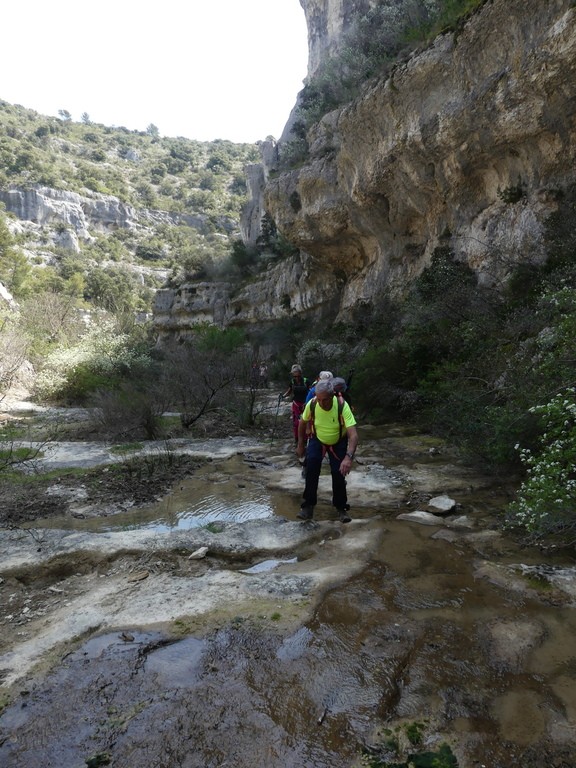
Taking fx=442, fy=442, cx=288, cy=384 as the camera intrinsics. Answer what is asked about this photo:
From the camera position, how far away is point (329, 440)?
507cm

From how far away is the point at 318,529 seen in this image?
4.86m

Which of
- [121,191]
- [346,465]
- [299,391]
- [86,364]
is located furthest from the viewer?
[121,191]

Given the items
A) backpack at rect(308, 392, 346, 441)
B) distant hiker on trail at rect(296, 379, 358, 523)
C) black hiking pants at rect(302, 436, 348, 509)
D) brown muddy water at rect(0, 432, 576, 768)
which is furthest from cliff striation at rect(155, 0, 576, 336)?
brown muddy water at rect(0, 432, 576, 768)

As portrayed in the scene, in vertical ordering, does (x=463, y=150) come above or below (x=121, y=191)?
below

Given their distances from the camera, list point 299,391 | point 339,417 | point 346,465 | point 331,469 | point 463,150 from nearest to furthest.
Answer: point 346,465
point 339,417
point 331,469
point 299,391
point 463,150

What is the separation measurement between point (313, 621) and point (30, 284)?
49861mm

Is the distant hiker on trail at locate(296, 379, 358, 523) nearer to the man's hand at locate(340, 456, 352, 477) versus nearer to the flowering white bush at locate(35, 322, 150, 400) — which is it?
the man's hand at locate(340, 456, 352, 477)

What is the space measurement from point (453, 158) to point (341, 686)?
1617 centimetres

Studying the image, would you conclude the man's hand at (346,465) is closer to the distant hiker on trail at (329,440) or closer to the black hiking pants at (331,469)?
the distant hiker on trail at (329,440)

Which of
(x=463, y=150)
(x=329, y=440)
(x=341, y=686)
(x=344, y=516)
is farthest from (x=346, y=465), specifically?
(x=463, y=150)

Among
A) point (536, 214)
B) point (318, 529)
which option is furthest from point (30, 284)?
point (318, 529)

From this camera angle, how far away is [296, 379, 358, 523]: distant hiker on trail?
16.4ft

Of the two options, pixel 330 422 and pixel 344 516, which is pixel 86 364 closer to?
pixel 330 422

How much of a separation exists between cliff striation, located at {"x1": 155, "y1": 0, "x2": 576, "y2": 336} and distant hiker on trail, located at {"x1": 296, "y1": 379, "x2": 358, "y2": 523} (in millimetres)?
8499
